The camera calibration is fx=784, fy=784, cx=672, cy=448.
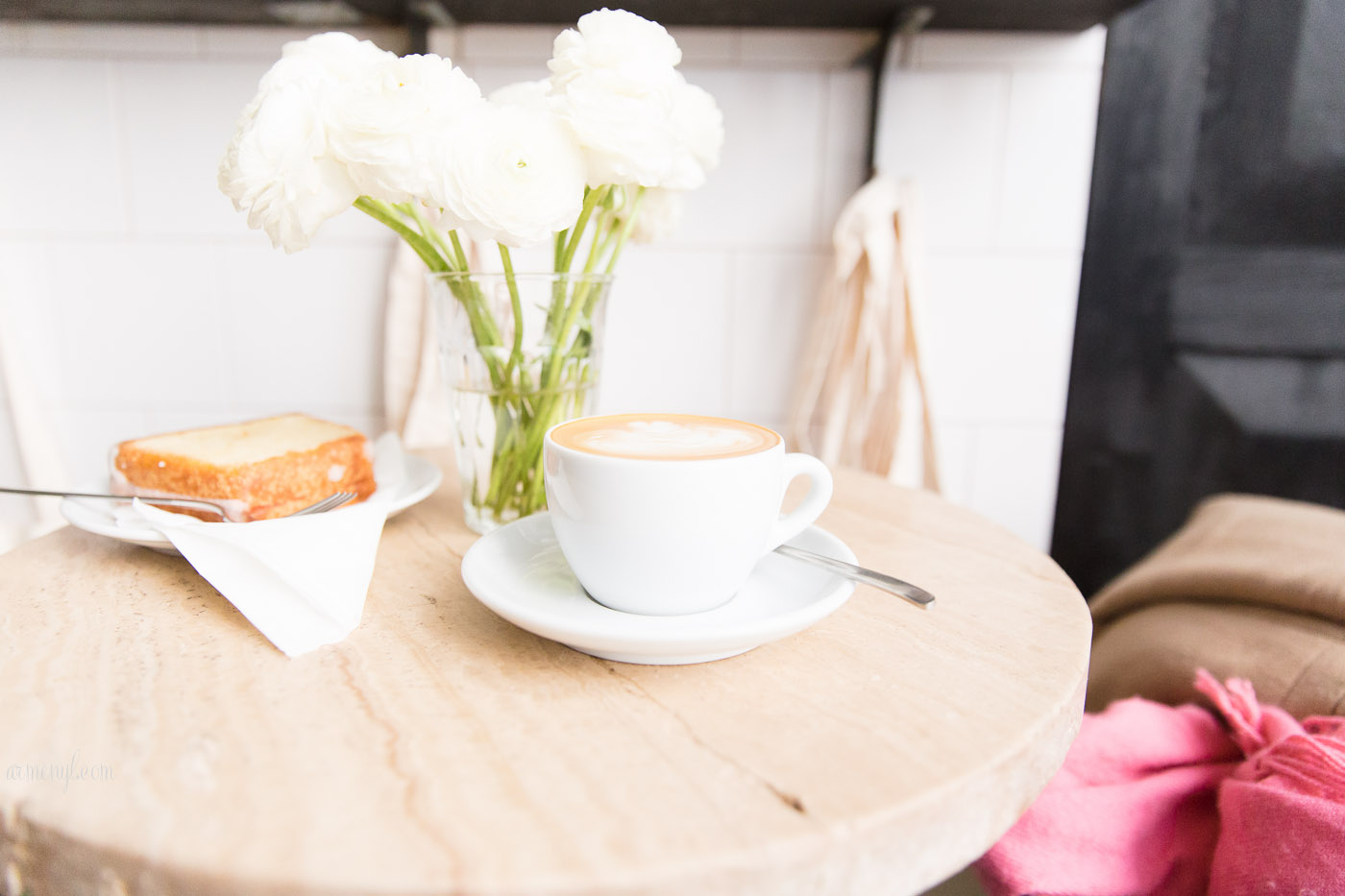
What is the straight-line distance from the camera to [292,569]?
40 centimetres

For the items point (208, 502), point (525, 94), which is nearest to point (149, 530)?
point (208, 502)

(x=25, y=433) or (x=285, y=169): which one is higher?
(x=285, y=169)

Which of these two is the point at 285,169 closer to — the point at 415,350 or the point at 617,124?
the point at 617,124

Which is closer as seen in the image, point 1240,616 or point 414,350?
point 1240,616

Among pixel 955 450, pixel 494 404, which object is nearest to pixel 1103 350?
pixel 955 450

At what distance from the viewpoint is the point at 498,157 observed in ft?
1.38

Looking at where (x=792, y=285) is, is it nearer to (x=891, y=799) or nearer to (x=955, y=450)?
(x=955, y=450)

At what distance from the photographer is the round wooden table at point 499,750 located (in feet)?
0.82

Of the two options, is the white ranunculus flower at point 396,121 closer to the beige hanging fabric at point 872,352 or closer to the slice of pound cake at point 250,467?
the slice of pound cake at point 250,467

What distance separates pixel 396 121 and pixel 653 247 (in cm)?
69

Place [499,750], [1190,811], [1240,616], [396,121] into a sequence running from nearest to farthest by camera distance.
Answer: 1. [499,750]
2. [396,121]
3. [1190,811]
4. [1240,616]

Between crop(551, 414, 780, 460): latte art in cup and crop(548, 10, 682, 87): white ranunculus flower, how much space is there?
192 mm

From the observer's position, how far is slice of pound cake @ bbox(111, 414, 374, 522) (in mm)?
533

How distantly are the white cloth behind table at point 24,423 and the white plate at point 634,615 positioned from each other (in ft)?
3.14
